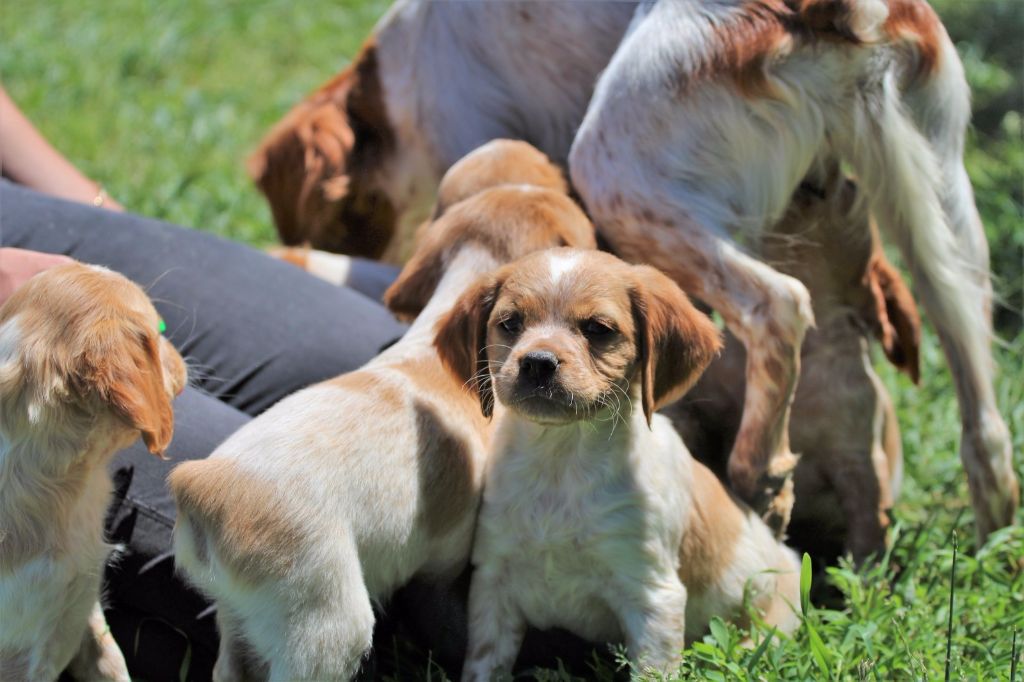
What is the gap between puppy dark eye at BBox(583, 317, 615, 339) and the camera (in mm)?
2705

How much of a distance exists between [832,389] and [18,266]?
207 cm

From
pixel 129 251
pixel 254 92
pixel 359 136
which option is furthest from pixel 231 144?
pixel 129 251

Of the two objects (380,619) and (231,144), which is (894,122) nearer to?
(380,619)

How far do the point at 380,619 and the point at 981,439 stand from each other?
1.57 m

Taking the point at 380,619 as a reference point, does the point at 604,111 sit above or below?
above

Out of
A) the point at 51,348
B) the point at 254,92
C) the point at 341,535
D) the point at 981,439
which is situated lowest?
the point at 254,92

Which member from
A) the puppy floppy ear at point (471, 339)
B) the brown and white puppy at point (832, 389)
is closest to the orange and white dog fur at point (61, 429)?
the puppy floppy ear at point (471, 339)

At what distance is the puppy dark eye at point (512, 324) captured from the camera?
2.74m

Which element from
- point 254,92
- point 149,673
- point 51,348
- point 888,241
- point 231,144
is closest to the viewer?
point 51,348

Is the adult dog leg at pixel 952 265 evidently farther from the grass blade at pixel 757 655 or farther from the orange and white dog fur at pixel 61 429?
the orange and white dog fur at pixel 61 429

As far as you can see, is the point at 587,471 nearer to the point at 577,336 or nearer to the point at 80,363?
the point at 577,336

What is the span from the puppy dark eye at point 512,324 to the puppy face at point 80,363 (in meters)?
0.68

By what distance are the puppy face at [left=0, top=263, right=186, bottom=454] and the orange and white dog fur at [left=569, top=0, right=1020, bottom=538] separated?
1.34m

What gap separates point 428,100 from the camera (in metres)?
4.31
